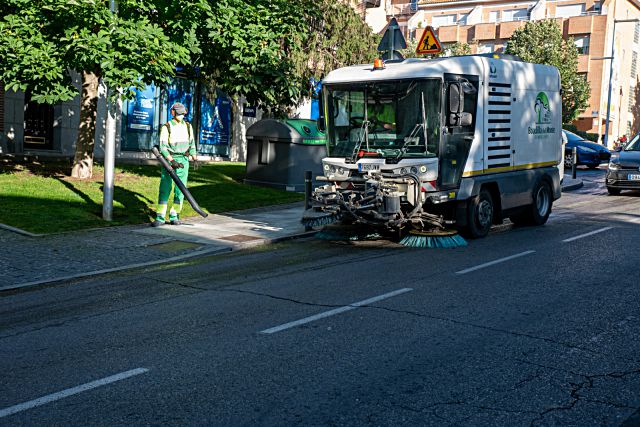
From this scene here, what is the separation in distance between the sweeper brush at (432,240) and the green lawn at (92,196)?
4.86 meters

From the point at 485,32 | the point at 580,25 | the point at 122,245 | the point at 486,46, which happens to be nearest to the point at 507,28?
the point at 485,32

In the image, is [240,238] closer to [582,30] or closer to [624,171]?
[624,171]

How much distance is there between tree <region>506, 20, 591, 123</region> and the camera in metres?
57.1

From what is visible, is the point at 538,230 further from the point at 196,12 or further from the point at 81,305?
the point at 81,305

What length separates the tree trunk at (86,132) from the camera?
17.0m

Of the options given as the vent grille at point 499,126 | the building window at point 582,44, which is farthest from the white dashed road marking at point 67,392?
the building window at point 582,44

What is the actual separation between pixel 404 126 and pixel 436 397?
280 inches

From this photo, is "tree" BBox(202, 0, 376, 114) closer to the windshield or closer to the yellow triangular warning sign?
the yellow triangular warning sign

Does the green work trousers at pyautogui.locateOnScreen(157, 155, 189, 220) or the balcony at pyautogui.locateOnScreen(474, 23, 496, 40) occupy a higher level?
the balcony at pyautogui.locateOnScreen(474, 23, 496, 40)

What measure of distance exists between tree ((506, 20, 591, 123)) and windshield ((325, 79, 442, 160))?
157ft

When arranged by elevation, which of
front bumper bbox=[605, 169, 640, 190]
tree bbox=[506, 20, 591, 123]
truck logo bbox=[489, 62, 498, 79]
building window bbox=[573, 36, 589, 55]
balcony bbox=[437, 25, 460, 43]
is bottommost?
front bumper bbox=[605, 169, 640, 190]

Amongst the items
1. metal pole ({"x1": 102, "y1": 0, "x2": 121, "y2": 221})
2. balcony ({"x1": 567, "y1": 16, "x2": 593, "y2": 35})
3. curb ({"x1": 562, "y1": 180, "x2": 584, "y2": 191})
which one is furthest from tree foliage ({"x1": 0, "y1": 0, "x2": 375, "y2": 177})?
balcony ({"x1": 567, "y1": 16, "x2": 593, "y2": 35})

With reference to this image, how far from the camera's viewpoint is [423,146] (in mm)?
11406

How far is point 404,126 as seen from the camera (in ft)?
37.9
